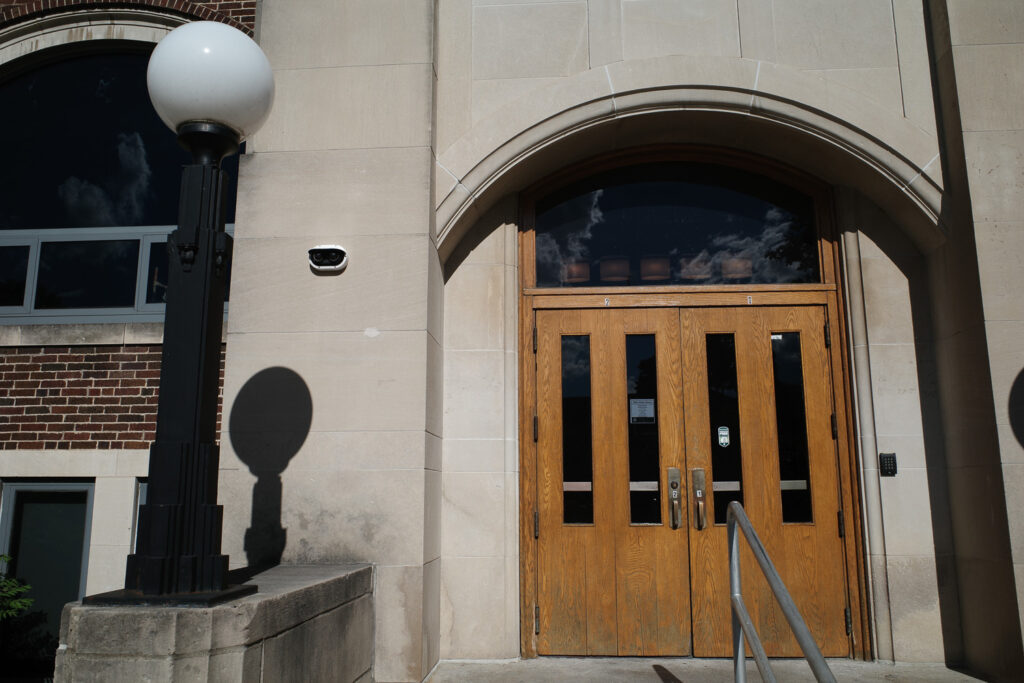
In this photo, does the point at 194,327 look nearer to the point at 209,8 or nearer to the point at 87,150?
the point at 209,8

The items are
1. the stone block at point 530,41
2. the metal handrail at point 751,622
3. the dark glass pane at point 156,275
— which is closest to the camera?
the metal handrail at point 751,622

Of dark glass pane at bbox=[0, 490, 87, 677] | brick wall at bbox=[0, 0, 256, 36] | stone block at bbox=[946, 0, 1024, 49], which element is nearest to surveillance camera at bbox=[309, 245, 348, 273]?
brick wall at bbox=[0, 0, 256, 36]

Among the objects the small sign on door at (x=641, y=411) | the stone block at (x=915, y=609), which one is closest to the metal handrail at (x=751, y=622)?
the small sign on door at (x=641, y=411)

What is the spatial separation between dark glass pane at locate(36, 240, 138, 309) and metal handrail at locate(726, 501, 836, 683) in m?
4.59

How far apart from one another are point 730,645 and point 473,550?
1801 mm

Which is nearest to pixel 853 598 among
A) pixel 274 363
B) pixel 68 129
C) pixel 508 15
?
pixel 274 363

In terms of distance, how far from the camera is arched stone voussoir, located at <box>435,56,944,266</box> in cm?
511

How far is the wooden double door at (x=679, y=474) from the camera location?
5.17 meters

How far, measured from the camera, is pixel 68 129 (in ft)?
20.4

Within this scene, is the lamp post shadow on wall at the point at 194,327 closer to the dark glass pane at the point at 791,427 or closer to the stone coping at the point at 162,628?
the stone coping at the point at 162,628

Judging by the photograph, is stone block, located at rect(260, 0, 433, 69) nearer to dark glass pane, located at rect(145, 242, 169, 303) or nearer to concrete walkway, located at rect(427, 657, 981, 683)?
dark glass pane, located at rect(145, 242, 169, 303)

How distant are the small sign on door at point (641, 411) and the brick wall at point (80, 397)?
3.37 m

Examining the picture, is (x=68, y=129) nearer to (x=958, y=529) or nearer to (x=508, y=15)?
(x=508, y=15)

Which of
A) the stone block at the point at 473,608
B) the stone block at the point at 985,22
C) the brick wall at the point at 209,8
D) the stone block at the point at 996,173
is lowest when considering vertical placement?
the stone block at the point at 473,608
